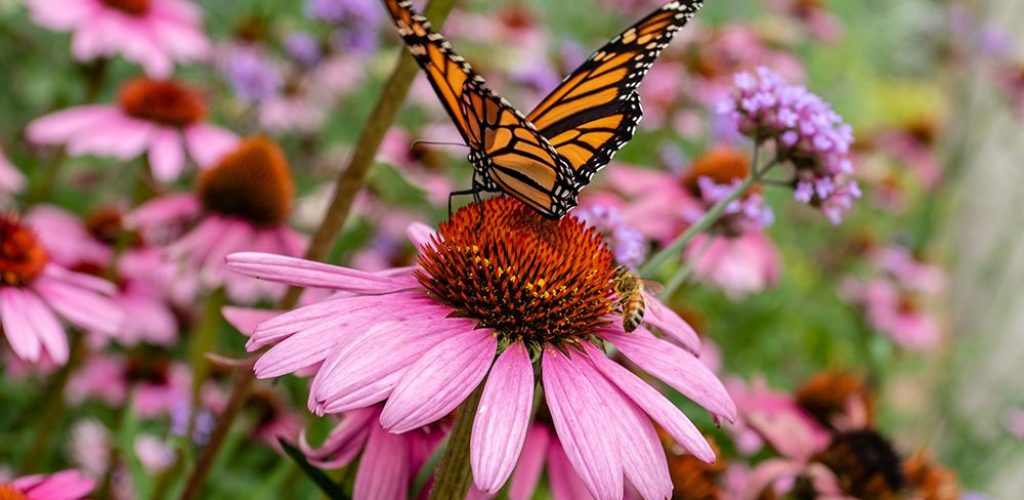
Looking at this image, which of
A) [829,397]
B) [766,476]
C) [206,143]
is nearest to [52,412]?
[206,143]

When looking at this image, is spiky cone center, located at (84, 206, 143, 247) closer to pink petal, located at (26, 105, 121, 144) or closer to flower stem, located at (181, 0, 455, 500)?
pink petal, located at (26, 105, 121, 144)

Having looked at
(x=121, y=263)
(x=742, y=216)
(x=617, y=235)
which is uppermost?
(x=742, y=216)

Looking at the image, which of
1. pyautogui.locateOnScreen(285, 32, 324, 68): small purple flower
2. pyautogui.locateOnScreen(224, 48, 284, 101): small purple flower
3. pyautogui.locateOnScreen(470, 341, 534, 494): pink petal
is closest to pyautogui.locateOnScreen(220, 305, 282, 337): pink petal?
pyautogui.locateOnScreen(470, 341, 534, 494): pink petal

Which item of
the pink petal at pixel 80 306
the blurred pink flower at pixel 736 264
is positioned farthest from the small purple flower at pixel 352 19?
the pink petal at pixel 80 306

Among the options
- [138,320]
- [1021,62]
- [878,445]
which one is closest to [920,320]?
[1021,62]

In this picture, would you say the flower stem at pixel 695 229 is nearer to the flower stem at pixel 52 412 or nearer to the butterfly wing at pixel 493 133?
the butterfly wing at pixel 493 133

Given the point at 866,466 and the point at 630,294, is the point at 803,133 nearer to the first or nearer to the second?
the point at 630,294

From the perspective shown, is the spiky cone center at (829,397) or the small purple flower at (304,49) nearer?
the spiky cone center at (829,397)
